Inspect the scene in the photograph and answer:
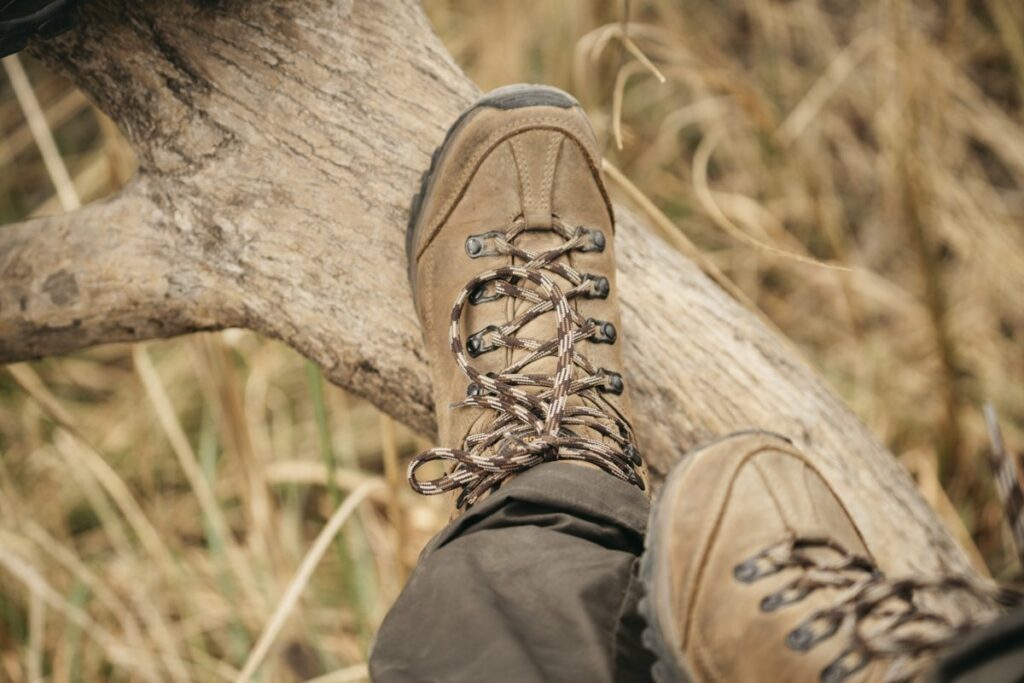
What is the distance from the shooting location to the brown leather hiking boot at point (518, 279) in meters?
0.87

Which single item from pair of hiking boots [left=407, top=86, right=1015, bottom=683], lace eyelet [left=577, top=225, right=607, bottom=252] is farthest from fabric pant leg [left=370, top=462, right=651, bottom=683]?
lace eyelet [left=577, top=225, right=607, bottom=252]

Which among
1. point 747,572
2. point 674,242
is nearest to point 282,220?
point 747,572

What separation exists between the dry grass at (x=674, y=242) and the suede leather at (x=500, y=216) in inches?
4.3

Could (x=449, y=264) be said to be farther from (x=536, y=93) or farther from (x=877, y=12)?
(x=877, y=12)

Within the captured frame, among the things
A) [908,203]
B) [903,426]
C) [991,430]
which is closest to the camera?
[991,430]

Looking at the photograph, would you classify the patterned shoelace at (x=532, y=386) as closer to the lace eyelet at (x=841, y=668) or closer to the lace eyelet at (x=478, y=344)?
the lace eyelet at (x=478, y=344)

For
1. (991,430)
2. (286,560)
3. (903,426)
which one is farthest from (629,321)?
(903,426)

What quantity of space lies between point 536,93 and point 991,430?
0.55 m

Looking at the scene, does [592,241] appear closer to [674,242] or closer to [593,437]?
[593,437]

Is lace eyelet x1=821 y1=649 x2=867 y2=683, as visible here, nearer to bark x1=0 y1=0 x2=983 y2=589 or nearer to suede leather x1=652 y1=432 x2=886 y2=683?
suede leather x1=652 y1=432 x2=886 y2=683

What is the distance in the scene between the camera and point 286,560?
4.46 feet

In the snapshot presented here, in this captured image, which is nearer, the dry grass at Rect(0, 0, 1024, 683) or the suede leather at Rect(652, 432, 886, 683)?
the suede leather at Rect(652, 432, 886, 683)

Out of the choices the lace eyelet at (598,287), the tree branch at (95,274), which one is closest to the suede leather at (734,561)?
the lace eyelet at (598,287)

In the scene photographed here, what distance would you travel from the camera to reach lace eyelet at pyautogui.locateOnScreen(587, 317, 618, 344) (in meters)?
0.92
